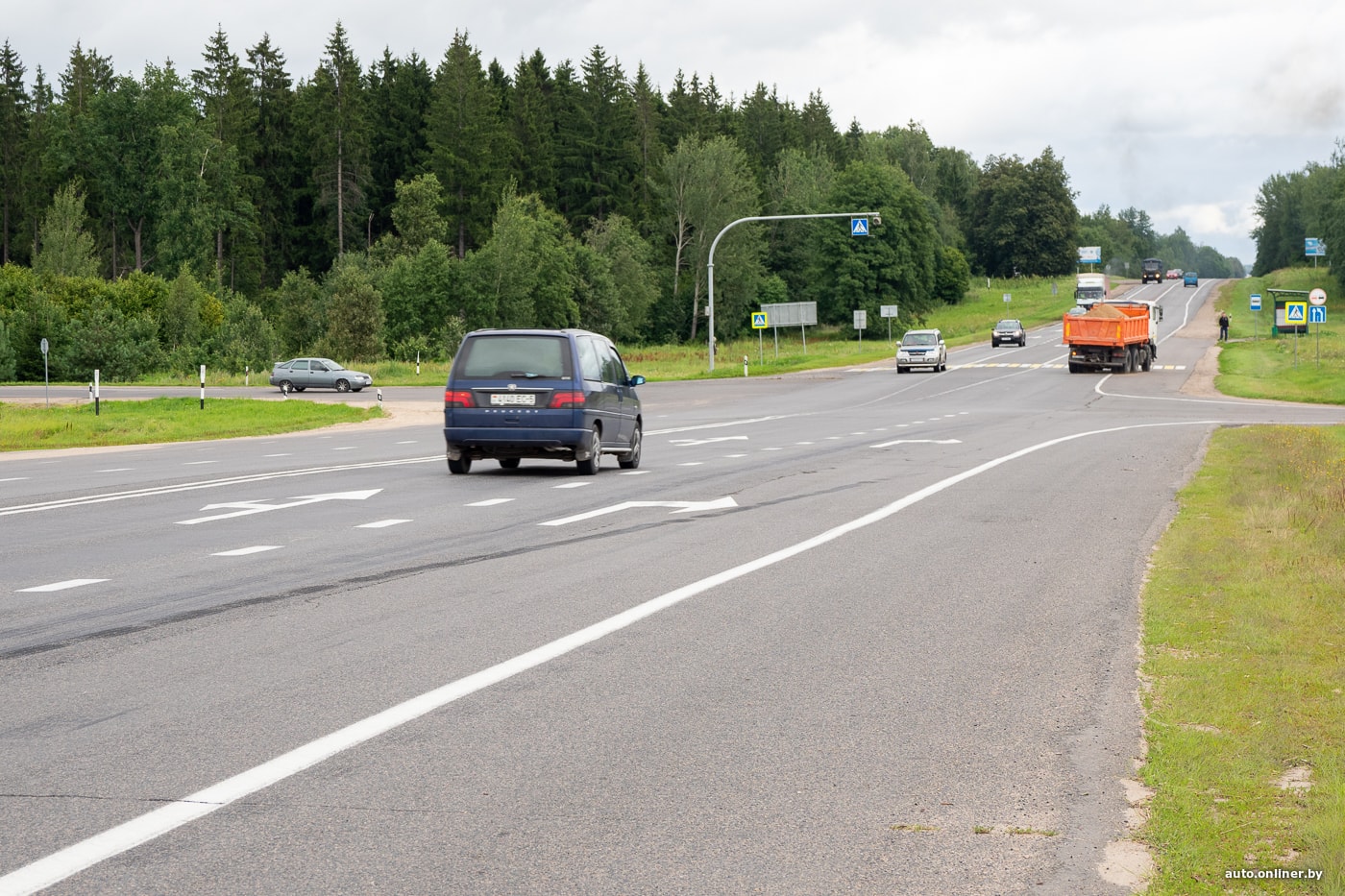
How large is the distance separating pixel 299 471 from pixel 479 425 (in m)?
3.15

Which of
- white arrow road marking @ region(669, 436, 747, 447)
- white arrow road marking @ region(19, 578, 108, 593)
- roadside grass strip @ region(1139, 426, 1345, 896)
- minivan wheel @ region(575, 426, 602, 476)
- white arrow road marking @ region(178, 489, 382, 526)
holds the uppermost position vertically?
minivan wheel @ region(575, 426, 602, 476)

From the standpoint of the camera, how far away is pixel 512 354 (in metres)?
18.3

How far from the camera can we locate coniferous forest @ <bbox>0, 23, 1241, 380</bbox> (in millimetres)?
82500

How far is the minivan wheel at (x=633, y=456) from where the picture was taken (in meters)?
20.6

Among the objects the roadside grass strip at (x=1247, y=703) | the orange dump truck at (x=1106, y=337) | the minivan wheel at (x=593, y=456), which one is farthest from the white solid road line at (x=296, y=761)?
the orange dump truck at (x=1106, y=337)

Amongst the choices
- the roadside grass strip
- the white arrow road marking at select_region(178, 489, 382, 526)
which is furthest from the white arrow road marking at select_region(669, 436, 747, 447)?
the roadside grass strip

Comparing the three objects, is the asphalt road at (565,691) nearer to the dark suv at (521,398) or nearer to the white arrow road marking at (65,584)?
the white arrow road marking at (65,584)

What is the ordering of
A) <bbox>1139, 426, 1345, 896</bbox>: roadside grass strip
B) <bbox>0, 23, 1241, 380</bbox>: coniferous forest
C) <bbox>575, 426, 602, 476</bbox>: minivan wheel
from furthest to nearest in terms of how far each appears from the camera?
1. <bbox>0, 23, 1241, 380</bbox>: coniferous forest
2. <bbox>575, 426, 602, 476</bbox>: minivan wheel
3. <bbox>1139, 426, 1345, 896</bbox>: roadside grass strip

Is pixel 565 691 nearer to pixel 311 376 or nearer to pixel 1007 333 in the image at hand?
pixel 311 376

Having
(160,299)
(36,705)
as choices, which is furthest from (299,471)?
(160,299)

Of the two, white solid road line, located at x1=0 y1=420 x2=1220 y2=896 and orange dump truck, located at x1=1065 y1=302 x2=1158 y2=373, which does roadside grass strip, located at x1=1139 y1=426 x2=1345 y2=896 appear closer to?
white solid road line, located at x1=0 y1=420 x2=1220 y2=896

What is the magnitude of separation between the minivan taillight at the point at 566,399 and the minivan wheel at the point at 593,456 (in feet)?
1.87

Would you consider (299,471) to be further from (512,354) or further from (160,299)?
(160,299)

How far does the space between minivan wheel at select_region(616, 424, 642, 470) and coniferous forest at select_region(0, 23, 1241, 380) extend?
5911 cm
